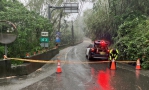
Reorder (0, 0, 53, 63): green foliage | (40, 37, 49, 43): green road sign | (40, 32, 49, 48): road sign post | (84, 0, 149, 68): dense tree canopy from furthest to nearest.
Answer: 1. (40, 37, 49, 43): green road sign
2. (40, 32, 49, 48): road sign post
3. (84, 0, 149, 68): dense tree canopy
4. (0, 0, 53, 63): green foliage

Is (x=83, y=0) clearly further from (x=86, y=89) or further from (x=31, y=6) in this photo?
(x=86, y=89)

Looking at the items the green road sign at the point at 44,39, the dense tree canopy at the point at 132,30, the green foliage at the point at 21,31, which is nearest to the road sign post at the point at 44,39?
the green road sign at the point at 44,39

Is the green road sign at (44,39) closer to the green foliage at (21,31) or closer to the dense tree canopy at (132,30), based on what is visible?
→ the green foliage at (21,31)

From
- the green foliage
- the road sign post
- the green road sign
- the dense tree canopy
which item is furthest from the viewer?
the green road sign

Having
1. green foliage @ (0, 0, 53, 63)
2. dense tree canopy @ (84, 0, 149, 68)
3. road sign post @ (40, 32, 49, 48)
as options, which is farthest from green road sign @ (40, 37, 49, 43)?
dense tree canopy @ (84, 0, 149, 68)

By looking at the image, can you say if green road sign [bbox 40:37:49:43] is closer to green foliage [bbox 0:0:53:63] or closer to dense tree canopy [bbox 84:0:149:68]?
green foliage [bbox 0:0:53:63]

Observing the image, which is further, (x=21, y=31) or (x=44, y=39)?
(x=44, y=39)

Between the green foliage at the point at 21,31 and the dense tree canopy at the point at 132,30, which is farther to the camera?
the dense tree canopy at the point at 132,30

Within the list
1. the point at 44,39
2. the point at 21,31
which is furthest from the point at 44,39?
the point at 21,31

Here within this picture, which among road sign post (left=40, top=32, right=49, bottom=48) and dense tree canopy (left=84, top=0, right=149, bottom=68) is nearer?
dense tree canopy (left=84, top=0, right=149, bottom=68)

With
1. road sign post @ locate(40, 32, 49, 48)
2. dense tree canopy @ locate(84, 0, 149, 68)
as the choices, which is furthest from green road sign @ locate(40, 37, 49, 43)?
dense tree canopy @ locate(84, 0, 149, 68)

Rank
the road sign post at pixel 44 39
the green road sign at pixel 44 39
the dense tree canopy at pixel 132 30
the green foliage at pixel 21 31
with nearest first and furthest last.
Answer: the green foliage at pixel 21 31
the dense tree canopy at pixel 132 30
the road sign post at pixel 44 39
the green road sign at pixel 44 39

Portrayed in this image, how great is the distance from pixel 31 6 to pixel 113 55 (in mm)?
28302

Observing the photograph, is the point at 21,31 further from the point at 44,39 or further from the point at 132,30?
the point at 132,30
